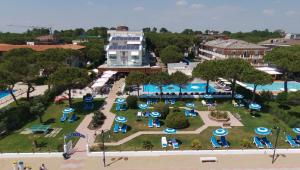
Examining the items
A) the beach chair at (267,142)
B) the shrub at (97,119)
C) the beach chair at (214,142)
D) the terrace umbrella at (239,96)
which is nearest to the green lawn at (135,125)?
the shrub at (97,119)

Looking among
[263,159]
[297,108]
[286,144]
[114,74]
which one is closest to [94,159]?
[263,159]

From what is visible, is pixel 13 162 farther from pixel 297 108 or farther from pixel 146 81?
pixel 297 108

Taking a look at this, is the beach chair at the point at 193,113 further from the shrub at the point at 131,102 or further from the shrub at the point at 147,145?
the shrub at the point at 147,145

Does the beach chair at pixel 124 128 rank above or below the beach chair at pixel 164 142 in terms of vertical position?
above

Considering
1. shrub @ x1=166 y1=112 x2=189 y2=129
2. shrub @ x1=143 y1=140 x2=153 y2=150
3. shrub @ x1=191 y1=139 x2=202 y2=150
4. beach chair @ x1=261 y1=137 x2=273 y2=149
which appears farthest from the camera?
shrub @ x1=166 y1=112 x2=189 y2=129

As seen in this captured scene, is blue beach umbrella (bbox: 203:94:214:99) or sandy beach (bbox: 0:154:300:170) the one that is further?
blue beach umbrella (bbox: 203:94:214:99)

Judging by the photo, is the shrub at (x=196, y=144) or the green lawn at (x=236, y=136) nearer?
the shrub at (x=196, y=144)

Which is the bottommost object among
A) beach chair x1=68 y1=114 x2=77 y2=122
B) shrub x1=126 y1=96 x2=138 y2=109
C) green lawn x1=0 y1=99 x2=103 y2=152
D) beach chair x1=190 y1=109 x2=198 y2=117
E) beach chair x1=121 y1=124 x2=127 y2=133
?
green lawn x1=0 y1=99 x2=103 y2=152

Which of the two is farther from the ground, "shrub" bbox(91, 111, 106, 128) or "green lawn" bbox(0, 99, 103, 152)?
"shrub" bbox(91, 111, 106, 128)

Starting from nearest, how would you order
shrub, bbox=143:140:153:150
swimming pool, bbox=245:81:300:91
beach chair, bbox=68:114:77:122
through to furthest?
shrub, bbox=143:140:153:150 < beach chair, bbox=68:114:77:122 < swimming pool, bbox=245:81:300:91

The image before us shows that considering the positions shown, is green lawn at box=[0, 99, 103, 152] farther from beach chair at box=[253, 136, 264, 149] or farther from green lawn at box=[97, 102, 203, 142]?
beach chair at box=[253, 136, 264, 149]

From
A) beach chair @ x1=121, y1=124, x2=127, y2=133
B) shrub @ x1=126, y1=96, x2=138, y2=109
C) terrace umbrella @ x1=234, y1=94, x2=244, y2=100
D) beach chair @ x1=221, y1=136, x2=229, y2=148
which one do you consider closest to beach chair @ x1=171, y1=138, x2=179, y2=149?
beach chair @ x1=221, y1=136, x2=229, y2=148

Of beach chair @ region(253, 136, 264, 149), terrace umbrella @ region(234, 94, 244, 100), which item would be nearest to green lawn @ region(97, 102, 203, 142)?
beach chair @ region(253, 136, 264, 149)
